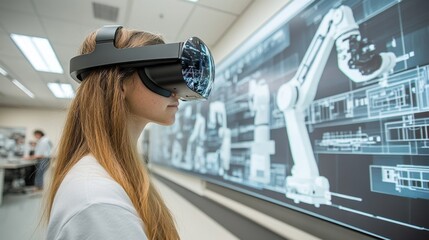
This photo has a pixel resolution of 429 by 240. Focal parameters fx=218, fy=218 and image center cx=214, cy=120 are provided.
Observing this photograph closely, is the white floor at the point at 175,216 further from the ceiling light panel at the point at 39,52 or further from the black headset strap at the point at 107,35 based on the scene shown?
the ceiling light panel at the point at 39,52

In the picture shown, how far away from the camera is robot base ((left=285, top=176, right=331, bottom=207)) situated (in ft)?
4.02

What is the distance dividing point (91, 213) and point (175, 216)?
2145 millimetres

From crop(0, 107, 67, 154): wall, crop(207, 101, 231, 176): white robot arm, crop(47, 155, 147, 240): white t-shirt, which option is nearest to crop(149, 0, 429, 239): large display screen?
crop(207, 101, 231, 176): white robot arm

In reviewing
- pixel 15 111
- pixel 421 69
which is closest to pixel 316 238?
pixel 421 69

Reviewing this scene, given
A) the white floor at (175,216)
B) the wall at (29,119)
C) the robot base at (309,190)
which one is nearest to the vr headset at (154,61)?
the white floor at (175,216)

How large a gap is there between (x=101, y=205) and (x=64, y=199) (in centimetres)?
8

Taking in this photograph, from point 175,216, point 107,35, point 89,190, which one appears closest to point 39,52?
point 175,216

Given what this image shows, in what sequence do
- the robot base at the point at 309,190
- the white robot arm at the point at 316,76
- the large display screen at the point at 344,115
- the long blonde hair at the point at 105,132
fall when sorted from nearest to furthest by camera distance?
the long blonde hair at the point at 105,132
the large display screen at the point at 344,115
the white robot arm at the point at 316,76
the robot base at the point at 309,190

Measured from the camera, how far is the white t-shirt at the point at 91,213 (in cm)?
35

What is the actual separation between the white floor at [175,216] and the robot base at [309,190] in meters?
0.66

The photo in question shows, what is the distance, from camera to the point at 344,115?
1.14 metres

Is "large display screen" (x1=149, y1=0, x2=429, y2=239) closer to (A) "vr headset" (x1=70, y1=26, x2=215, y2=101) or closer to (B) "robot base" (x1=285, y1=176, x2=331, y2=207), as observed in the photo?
(B) "robot base" (x1=285, y1=176, x2=331, y2=207)

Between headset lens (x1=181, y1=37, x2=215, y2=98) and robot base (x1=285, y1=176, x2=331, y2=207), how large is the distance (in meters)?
0.94

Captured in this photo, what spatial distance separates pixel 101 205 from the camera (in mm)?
363
